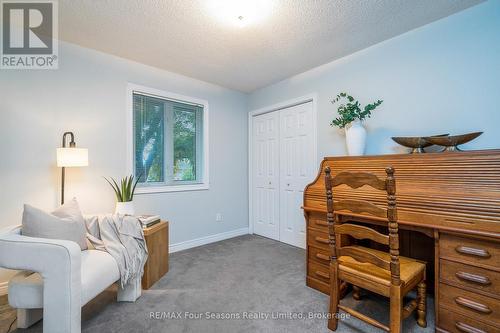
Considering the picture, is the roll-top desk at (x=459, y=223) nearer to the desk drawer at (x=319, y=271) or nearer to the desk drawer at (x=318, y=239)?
the desk drawer at (x=318, y=239)

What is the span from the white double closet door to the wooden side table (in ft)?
5.49

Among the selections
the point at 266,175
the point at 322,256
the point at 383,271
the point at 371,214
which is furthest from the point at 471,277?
the point at 266,175

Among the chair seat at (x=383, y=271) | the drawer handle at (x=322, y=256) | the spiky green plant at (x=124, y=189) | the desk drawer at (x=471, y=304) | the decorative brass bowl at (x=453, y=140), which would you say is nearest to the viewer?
the desk drawer at (x=471, y=304)

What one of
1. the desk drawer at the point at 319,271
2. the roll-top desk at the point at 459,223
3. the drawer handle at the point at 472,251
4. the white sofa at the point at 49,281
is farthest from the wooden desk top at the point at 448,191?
the white sofa at the point at 49,281

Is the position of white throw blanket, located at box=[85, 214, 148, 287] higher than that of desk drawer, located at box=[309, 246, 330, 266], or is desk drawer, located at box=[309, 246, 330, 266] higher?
white throw blanket, located at box=[85, 214, 148, 287]

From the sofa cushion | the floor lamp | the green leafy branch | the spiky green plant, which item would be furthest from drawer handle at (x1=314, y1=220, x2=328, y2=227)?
the floor lamp

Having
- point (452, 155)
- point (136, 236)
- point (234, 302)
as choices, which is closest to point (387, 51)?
point (452, 155)

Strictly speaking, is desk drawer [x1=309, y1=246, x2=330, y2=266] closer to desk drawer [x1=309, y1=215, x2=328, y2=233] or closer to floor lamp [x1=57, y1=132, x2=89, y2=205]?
desk drawer [x1=309, y1=215, x2=328, y2=233]

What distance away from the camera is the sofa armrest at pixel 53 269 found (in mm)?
1289

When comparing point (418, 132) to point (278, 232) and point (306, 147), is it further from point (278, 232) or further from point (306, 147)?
point (278, 232)

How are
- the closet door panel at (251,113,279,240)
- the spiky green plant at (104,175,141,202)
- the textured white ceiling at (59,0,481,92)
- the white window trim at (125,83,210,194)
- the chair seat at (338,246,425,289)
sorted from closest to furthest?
1. the chair seat at (338,246,425,289)
2. the textured white ceiling at (59,0,481,92)
3. the spiky green plant at (104,175,141,202)
4. the white window trim at (125,83,210,194)
5. the closet door panel at (251,113,279,240)

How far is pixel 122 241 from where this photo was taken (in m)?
1.88

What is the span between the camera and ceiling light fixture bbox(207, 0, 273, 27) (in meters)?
1.70
